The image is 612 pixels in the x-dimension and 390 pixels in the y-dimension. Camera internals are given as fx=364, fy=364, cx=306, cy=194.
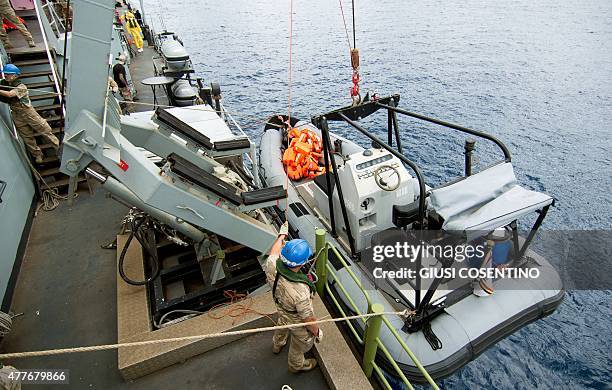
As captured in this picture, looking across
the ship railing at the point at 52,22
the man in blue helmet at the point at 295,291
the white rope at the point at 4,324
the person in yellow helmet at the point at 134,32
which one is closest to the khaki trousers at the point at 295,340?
the man in blue helmet at the point at 295,291

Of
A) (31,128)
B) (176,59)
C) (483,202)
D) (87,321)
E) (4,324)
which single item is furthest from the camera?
(176,59)

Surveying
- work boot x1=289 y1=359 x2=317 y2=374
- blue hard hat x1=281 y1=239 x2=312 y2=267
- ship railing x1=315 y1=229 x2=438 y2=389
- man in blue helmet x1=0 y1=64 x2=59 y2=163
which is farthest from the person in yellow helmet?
work boot x1=289 y1=359 x2=317 y2=374

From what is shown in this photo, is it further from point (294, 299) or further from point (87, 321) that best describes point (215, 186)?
point (87, 321)

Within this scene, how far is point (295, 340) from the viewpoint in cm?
395

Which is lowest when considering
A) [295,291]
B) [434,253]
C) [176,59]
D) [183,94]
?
[434,253]

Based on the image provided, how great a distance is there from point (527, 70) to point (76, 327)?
85.4 ft

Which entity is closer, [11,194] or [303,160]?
[11,194]

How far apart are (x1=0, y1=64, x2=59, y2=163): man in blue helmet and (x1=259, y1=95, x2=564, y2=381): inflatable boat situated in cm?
554

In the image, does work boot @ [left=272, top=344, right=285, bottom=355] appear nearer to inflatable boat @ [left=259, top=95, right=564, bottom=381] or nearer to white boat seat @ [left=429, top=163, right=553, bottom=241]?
inflatable boat @ [left=259, top=95, right=564, bottom=381]

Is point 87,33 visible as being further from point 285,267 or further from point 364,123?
point 364,123

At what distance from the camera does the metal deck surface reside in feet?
13.9

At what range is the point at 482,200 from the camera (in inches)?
189

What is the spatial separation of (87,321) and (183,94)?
7.04 metres

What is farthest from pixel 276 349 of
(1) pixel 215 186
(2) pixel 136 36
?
(2) pixel 136 36
